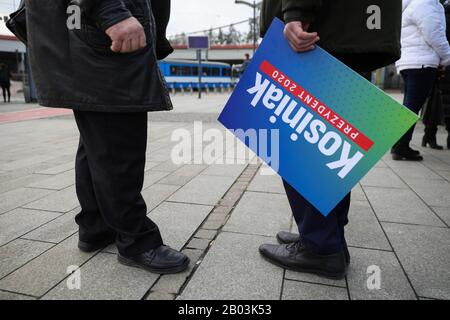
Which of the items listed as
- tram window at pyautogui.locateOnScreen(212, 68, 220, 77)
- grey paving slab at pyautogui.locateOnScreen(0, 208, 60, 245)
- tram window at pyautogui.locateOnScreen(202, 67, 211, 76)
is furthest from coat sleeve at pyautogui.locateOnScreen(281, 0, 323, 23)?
tram window at pyautogui.locateOnScreen(212, 68, 220, 77)

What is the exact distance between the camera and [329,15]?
60.2 inches

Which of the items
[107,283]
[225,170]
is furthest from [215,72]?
[107,283]

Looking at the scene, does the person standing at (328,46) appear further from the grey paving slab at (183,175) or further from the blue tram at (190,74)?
the blue tram at (190,74)

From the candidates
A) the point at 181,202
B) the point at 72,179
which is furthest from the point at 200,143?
the point at 181,202

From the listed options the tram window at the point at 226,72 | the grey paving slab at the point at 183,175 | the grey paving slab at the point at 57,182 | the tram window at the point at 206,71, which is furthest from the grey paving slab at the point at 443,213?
the tram window at the point at 226,72

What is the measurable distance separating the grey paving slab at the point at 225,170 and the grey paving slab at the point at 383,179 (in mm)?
1254

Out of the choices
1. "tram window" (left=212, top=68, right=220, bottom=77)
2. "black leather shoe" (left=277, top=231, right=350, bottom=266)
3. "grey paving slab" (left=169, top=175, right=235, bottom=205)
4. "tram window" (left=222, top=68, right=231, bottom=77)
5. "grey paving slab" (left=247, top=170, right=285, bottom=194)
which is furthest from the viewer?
"tram window" (left=222, top=68, right=231, bottom=77)

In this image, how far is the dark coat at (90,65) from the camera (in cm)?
148

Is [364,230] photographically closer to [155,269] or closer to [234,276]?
[234,276]

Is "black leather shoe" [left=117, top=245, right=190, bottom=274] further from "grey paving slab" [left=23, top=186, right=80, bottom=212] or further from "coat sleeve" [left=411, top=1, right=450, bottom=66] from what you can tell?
"coat sleeve" [left=411, top=1, right=450, bottom=66]

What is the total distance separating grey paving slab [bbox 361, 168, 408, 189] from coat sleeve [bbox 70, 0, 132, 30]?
2.68 metres

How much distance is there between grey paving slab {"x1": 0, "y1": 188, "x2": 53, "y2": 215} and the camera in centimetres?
263
